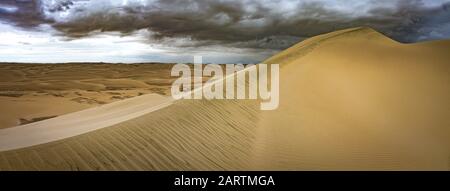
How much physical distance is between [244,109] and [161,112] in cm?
204

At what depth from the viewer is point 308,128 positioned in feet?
27.8

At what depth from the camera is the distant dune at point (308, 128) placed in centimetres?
652

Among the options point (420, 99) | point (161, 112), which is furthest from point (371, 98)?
point (161, 112)

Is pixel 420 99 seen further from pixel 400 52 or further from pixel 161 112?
pixel 161 112

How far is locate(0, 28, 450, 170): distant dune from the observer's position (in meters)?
6.52

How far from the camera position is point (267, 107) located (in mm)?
9289

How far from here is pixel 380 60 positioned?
39.4 feet

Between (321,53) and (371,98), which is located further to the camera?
(321,53)

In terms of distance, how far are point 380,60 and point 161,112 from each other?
297 inches
